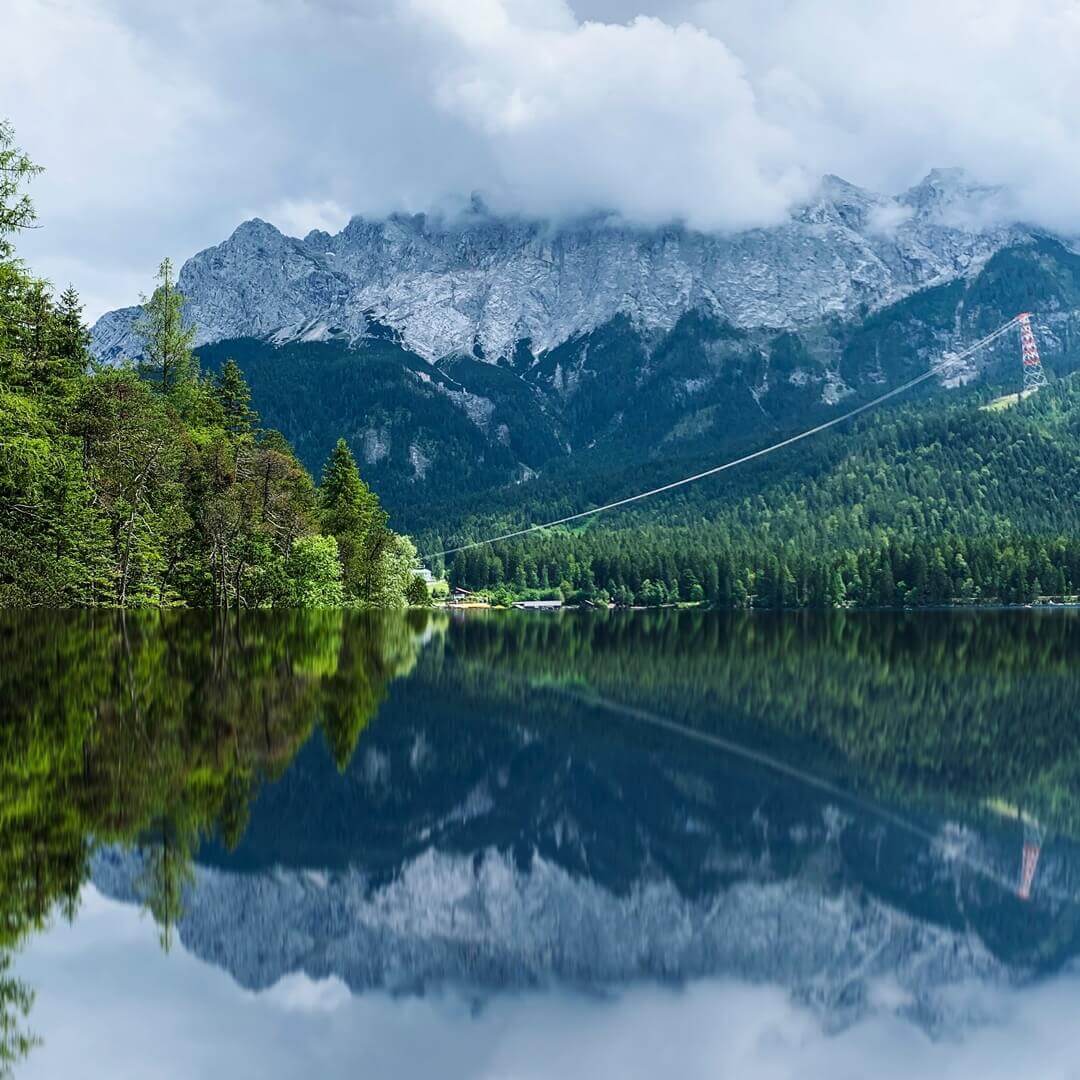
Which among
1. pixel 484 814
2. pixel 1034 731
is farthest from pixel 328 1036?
pixel 1034 731

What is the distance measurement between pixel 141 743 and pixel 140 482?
33833 mm

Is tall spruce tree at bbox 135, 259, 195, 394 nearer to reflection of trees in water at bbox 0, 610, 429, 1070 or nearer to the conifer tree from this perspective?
the conifer tree

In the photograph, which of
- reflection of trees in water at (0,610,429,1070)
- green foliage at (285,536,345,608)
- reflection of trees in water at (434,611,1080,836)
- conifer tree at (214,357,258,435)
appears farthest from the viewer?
conifer tree at (214,357,258,435)

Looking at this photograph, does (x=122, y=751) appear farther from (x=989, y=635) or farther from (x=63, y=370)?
(x=989, y=635)

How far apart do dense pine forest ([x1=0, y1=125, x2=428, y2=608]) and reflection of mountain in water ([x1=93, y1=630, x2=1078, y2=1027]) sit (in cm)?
1775

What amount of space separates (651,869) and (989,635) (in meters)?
55.3

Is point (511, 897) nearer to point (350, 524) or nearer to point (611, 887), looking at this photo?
point (611, 887)

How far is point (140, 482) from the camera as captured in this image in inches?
1720

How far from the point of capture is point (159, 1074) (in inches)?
224

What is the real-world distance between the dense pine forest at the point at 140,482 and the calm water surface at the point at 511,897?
51.2 ft

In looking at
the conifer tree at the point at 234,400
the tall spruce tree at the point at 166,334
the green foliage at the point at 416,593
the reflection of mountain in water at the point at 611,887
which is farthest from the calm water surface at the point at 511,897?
the green foliage at the point at 416,593

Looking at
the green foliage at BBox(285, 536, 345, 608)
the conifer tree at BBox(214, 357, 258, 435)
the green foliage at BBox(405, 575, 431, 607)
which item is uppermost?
the conifer tree at BBox(214, 357, 258, 435)

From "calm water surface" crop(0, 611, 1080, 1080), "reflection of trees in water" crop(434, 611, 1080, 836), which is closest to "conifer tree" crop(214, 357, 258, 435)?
"reflection of trees in water" crop(434, 611, 1080, 836)

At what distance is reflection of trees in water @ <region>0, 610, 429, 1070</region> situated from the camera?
7.97 metres
